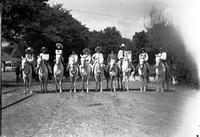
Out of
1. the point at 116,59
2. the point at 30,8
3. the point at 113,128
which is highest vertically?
the point at 30,8

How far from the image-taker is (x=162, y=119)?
17359 millimetres

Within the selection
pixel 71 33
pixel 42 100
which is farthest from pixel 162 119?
pixel 71 33

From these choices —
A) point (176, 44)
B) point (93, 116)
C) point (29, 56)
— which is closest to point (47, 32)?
point (29, 56)

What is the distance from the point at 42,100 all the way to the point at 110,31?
4547 inches

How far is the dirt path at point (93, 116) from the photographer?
14.3 m

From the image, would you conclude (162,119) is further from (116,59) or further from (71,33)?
(71,33)

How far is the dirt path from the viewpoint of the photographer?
14.3m

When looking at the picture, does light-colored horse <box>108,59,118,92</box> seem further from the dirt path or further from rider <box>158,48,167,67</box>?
rider <box>158,48,167,67</box>

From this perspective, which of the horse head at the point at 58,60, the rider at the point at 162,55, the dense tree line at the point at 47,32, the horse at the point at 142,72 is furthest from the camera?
the dense tree line at the point at 47,32

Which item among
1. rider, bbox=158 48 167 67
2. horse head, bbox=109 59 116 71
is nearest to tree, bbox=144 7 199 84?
rider, bbox=158 48 167 67

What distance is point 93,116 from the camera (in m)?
17.5

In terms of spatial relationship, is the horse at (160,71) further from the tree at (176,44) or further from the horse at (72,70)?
the horse at (72,70)

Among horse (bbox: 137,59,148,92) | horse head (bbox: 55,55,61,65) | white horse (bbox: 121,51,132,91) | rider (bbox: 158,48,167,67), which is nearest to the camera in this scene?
horse head (bbox: 55,55,61,65)

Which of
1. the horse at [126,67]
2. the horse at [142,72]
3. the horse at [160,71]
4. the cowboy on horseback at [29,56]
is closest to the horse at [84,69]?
the horse at [126,67]
